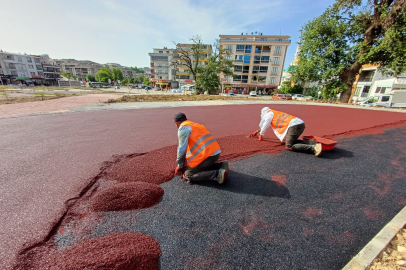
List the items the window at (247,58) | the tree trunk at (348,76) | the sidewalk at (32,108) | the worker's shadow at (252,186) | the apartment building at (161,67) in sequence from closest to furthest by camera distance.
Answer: the worker's shadow at (252,186) → the sidewalk at (32,108) → the tree trunk at (348,76) → the window at (247,58) → the apartment building at (161,67)

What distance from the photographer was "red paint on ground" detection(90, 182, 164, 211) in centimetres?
209

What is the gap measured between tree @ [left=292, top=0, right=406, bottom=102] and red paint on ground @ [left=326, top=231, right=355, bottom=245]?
14.9 meters

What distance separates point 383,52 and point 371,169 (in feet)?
48.3

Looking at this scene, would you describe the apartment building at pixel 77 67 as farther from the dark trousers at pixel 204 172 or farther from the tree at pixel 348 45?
the dark trousers at pixel 204 172

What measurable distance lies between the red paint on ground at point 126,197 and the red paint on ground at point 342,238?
6.55ft

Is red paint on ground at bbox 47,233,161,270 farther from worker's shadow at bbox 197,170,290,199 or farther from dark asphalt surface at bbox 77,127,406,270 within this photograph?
worker's shadow at bbox 197,170,290,199

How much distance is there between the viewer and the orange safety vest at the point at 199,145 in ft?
8.09

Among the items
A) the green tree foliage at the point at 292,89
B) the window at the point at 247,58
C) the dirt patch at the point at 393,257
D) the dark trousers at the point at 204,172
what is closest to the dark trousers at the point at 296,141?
the dirt patch at the point at 393,257

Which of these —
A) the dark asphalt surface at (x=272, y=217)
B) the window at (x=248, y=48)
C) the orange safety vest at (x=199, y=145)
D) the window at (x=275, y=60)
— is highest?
the window at (x=248, y=48)

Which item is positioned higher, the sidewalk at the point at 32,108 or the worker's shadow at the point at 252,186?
the worker's shadow at the point at 252,186

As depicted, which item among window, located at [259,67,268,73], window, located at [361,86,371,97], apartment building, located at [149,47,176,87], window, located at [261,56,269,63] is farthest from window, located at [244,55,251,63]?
apartment building, located at [149,47,176,87]

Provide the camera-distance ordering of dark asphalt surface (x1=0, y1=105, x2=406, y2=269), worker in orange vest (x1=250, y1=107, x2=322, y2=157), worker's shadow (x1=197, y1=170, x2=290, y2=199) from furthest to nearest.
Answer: worker in orange vest (x1=250, y1=107, x2=322, y2=157)
worker's shadow (x1=197, y1=170, x2=290, y2=199)
dark asphalt surface (x1=0, y1=105, x2=406, y2=269)

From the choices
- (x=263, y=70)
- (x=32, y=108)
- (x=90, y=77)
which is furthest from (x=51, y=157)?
(x=90, y=77)

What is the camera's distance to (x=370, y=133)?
559cm
